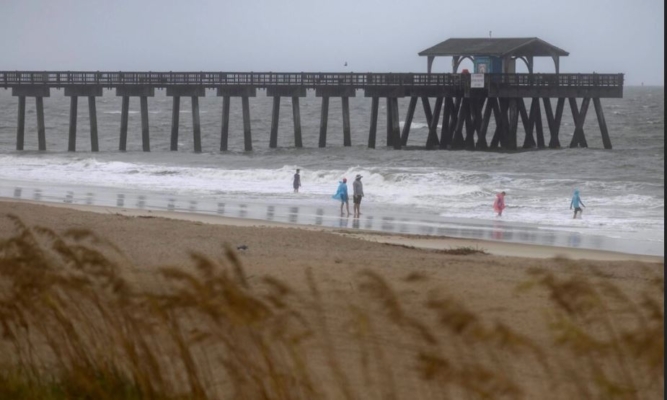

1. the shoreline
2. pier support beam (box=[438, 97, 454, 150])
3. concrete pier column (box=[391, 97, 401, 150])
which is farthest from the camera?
pier support beam (box=[438, 97, 454, 150])

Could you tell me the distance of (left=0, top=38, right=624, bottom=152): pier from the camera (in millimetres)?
43500

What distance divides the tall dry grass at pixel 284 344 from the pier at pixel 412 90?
124 ft

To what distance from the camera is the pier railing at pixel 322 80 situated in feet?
142

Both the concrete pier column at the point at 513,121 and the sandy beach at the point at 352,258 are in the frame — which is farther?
the concrete pier column at the point at 513,121

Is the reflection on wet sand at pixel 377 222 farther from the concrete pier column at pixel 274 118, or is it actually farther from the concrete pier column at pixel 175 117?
the concrete pier column at pixel 175 117

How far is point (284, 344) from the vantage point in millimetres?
4777

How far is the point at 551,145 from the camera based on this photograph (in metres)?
46.5

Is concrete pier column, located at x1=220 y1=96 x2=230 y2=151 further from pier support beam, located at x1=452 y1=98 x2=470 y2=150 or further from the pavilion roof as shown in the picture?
the pavilion roof

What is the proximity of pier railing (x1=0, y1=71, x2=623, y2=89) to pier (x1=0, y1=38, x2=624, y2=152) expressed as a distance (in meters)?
0.04

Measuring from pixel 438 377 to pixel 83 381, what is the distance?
1.86m

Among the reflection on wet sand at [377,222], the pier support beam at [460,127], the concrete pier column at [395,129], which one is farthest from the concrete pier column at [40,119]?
the pier support beam at [460,127]

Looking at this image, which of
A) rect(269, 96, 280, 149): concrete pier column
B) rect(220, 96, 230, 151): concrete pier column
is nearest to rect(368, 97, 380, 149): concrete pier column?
rect(269, 96, 280, 149): concrete pier column

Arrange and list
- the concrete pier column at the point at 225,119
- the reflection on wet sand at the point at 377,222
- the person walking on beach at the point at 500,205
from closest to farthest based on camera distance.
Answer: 1. the reflection on wet sand at the point at 377,222
2. the person walking on beach at the point at 500,205
3. the concrete pier column at the point at 225,119

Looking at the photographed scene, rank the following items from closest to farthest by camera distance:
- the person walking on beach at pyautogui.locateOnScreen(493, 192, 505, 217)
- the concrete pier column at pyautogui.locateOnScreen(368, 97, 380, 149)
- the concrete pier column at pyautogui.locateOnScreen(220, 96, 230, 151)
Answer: the person walking on beach at pyautogui.locateOnScreen(493, 192, 505, 217) < the concrete pier column at pyautogui.locateOnScreen(220, 96, 230, 151) < the concrete pier column at pyautogui.locateOnScreen(368, 97, 380, 149)
